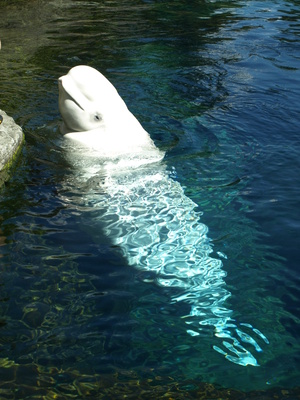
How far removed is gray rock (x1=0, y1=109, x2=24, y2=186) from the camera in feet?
20.3

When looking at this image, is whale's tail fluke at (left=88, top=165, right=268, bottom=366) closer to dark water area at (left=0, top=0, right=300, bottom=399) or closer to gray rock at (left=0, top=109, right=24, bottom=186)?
dark water area at (left=0, top=0, right=300, bottom=399)

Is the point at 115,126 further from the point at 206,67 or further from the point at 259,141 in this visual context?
the point at 206,67

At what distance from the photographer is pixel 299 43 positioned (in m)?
12.4

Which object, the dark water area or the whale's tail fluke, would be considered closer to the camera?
the dark water area

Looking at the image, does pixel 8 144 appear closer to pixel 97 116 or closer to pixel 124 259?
pixel 97 116

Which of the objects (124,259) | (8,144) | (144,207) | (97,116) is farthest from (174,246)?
(8,144)

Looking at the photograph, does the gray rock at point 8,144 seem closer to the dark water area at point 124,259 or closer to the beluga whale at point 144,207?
the dark water area at point 124,259

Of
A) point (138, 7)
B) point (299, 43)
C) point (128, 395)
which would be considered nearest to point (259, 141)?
point (128, 395)

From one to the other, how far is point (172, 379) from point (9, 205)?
268cm

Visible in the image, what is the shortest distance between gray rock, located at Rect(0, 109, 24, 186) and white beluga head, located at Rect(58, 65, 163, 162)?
569 millimetres

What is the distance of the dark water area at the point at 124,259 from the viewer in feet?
12.9

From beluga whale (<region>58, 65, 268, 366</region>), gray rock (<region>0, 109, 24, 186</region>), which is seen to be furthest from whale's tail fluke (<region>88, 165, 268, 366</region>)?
gray rock (<region>0, 109, 24, 186</region>)

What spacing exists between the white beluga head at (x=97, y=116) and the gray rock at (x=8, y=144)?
569mm

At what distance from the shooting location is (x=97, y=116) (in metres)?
6.57
